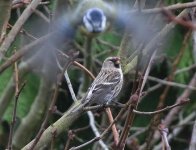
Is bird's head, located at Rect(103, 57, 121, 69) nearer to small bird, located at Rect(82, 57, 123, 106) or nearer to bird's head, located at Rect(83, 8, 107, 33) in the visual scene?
small bird, located at Rect(82, 57, 123, 106)

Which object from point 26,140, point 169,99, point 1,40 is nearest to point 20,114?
point 26,140

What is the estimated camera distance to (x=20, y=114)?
12.1 ft

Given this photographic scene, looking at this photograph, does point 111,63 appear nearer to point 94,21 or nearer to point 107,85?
point 107,85

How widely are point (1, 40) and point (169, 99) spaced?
3211 mm

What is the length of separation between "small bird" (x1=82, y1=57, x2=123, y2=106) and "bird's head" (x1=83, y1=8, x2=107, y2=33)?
92 cm

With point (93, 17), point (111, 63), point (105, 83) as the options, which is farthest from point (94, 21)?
point (111, 63)

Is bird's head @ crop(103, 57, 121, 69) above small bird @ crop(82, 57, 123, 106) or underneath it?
above

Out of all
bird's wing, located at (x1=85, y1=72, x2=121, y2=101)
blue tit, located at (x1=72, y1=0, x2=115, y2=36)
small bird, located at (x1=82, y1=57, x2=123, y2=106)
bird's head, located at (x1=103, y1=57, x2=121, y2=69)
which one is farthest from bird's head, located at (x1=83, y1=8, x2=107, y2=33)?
bird's head, located at (x1=103, y1=57, x2=121, y2=69)

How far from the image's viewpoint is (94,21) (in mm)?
1467

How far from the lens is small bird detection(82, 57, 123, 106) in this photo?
260cm

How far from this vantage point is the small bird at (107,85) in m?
2.60

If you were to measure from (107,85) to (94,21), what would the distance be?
1.44 m

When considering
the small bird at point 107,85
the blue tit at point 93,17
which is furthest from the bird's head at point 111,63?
the blue tit at point 93,17

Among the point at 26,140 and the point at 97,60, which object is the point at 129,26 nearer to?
the point at 26,140
